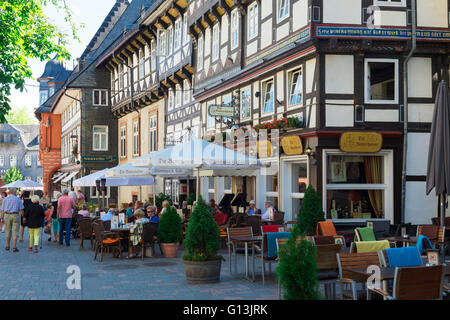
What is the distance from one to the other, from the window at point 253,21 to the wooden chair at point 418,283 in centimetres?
1507

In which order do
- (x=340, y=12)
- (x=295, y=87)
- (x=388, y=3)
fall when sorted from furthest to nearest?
(x=295, y=87) < (x=388, y=3) < (x=340, y=12)

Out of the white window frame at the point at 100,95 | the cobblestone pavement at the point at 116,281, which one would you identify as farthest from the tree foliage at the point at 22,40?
the white window frame at the point at 100,95

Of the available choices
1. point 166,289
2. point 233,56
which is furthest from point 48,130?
point 166,289

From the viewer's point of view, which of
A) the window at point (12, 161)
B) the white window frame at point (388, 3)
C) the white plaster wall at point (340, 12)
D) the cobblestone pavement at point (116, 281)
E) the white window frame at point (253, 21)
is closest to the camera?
the cobblestone pavement at point (116, 281)

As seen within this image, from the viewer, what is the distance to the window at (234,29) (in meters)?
22.3

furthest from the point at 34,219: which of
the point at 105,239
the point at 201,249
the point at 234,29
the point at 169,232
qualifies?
the point at 234,29

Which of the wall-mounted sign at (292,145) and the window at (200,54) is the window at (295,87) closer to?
the wall-mounted sign at (292,145)

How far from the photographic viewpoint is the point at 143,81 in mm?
36219

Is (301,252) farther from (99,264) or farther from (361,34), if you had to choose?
(361,34)

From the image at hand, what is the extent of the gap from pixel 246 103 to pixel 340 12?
621 cm

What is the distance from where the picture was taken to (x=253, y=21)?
20922 mm

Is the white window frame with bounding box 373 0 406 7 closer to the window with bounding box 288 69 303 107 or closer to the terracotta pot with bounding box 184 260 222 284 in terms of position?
the window with bounding box 288 69 303 107

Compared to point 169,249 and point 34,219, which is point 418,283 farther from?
point 34,219
